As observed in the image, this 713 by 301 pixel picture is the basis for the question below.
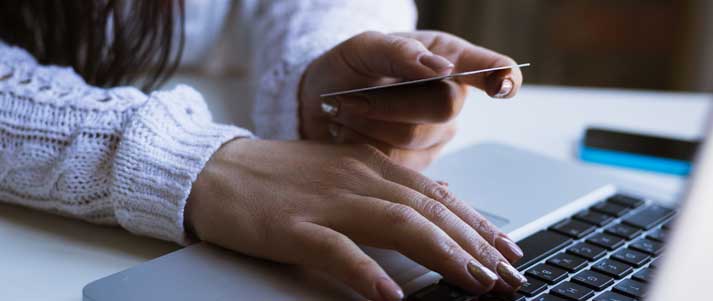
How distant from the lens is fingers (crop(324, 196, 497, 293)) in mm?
455

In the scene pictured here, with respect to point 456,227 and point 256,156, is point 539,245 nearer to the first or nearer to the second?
point 456,227

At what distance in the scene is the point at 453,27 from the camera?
Result: 222 centimetres

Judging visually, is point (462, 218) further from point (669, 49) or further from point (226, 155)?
point (669, 49)

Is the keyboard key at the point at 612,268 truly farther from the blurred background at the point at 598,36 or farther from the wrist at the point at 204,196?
the blurred background at the point at 598,36

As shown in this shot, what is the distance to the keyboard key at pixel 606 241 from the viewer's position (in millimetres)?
549

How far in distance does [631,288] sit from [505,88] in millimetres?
153

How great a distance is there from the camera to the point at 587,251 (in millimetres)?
535

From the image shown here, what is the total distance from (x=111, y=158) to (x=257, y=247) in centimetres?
14

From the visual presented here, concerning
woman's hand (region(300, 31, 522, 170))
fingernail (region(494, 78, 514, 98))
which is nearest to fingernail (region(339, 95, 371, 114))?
woman's hand (region(300, 31, 522, 170))

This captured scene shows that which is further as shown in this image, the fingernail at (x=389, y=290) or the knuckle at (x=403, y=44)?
the knuckle at (x=403, y=44)

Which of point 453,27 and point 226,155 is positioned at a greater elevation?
point 226,155

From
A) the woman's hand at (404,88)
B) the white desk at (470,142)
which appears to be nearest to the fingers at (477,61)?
the woman's hand at (404,88)

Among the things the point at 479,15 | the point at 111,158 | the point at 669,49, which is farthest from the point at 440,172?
the point at 669,49

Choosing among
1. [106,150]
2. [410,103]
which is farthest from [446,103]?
[106,150]
